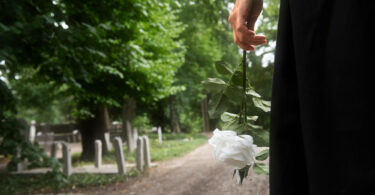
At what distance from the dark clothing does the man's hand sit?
189mm

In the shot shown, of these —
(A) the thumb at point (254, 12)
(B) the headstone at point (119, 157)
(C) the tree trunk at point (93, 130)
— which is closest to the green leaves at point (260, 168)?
(A) the thumb at point (254, 12)

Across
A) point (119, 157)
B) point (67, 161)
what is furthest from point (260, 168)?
point (67, 161)

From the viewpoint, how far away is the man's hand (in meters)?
0.67

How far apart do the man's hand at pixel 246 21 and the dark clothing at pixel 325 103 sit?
19 cm

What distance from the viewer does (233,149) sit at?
24.1 inches

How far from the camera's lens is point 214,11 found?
13.2 ft

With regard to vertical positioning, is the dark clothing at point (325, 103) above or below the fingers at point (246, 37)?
below

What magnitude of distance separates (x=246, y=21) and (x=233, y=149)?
0.32 meters

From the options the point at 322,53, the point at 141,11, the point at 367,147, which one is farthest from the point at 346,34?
the point at 141,11

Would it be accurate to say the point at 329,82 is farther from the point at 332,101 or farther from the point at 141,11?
the point at 141,11

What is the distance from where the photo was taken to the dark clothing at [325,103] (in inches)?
15.2

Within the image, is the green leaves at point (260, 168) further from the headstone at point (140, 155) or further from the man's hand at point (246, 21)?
the headstone at point (140, 155)

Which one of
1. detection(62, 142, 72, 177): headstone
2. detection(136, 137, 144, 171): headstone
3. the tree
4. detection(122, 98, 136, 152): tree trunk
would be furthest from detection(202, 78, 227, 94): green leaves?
detection(122, 98, 136, 152): tree trunk

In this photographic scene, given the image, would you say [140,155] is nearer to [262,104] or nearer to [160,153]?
[160,153]
